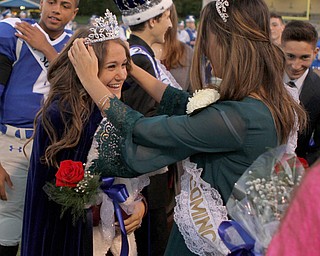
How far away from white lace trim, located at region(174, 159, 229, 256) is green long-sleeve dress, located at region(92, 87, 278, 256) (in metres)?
0.03

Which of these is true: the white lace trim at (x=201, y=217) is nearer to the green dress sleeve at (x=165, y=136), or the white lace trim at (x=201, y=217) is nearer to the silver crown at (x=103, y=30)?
the green dress sleeve at (x=165, y=136)

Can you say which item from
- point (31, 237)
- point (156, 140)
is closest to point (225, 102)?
point (156, 140)

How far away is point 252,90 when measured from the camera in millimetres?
2242

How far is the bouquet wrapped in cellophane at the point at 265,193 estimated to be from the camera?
170cm

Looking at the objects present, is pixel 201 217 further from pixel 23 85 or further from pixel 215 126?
pixel 23 85

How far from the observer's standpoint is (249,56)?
2.24 m

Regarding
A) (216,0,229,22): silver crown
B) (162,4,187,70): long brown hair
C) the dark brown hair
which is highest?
(216,0,229,22): silver crown

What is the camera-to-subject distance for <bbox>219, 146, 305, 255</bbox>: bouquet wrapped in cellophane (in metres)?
1.70

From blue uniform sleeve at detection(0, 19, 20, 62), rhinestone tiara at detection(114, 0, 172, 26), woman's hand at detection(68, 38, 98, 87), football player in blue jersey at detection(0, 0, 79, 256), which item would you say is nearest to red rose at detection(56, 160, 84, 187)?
woman's hand at detection(68, 38, 98, 87)

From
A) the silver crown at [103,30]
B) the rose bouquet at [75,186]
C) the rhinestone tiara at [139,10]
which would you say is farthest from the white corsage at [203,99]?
the rhinestone tiara at [139,10]

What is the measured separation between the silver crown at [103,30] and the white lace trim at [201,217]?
0.92 meters

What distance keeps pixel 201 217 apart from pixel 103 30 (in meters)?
1.14

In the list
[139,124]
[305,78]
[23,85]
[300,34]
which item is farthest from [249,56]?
[300,34]

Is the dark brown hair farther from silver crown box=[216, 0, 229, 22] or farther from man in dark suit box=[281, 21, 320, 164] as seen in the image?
silver crown box=[216, 0, 229, 22]
